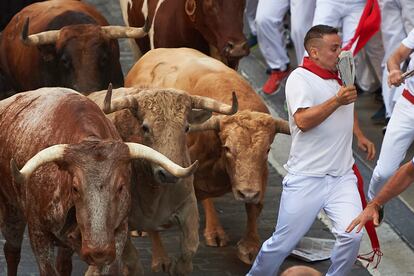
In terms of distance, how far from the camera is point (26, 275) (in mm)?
10312

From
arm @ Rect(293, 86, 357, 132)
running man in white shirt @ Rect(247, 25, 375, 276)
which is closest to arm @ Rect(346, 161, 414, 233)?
running man in white shirt @ Rect(247, 25, 375, 276)

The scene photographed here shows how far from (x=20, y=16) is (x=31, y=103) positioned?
4.18 metres

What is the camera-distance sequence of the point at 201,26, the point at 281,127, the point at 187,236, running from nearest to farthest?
1. the point at 187,236
2. the point at 281,127
3. the point at 201,26

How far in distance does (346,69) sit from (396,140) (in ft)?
5.91

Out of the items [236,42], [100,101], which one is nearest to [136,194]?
[100,101]

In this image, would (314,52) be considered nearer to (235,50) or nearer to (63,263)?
(63,263)

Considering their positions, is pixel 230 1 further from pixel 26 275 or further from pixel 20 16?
pixel 26 275

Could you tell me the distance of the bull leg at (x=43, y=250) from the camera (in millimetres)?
8828

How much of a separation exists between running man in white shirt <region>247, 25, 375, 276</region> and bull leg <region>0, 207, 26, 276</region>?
1.87m

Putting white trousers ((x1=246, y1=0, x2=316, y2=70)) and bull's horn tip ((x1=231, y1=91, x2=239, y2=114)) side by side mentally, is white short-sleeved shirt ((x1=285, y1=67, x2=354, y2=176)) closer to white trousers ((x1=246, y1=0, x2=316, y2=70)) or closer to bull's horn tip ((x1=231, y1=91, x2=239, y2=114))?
bull's horn tip ((x1=231, y1=91, x2=239, y2=114))

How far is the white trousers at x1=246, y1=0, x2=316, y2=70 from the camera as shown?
14.3 metres

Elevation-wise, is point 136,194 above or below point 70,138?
below

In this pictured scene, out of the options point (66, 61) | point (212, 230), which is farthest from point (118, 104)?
point (66, 61)

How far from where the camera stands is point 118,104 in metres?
9.47
